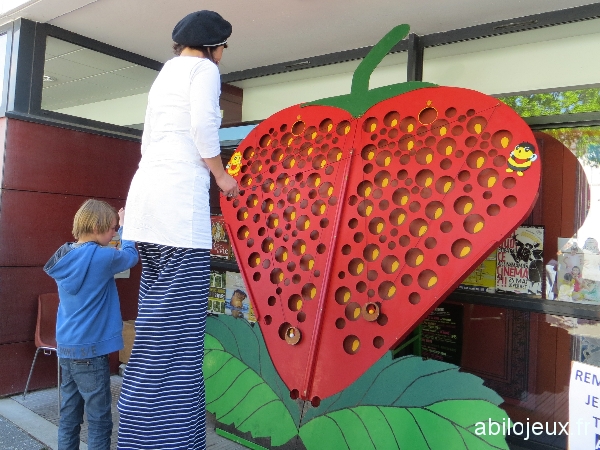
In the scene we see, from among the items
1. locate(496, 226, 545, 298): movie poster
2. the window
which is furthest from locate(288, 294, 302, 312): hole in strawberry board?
the window

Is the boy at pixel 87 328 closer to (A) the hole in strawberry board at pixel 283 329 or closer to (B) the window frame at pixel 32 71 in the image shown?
(A) the hole in strawberry board at pixel 283 329

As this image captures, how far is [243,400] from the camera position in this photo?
8.43 feet

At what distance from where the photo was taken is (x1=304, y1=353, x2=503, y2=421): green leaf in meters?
2.02

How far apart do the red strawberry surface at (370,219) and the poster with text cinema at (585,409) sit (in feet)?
2.11

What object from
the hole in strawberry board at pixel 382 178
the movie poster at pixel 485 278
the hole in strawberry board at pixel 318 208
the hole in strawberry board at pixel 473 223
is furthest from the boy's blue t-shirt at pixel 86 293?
the movie poster at pixel 485 278

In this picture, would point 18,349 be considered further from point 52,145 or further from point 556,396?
point 556,396

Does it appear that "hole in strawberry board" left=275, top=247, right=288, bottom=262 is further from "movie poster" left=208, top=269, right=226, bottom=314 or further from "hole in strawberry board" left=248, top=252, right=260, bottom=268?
"movie poster" left=208, top=269, right=226, bottom=314

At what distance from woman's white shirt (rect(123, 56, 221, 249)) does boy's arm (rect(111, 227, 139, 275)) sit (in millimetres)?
553

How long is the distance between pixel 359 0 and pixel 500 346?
2255 mm

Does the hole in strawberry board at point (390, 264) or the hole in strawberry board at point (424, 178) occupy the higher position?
the hole in strawberry board at point (424, 178)

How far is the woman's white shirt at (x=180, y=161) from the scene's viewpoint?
180 cm

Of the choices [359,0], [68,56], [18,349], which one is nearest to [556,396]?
[359,0]

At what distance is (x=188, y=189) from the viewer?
1845mm

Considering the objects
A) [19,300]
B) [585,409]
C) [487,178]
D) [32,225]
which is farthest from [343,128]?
[19,300]
